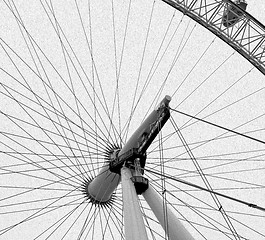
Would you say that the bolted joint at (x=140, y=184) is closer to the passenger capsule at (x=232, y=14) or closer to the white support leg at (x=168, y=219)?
the white support leg at (x=168, y=219)

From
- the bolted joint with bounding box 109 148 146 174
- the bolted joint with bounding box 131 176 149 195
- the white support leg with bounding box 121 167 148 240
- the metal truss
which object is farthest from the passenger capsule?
the white support leg with bounding box 121 167 148 240

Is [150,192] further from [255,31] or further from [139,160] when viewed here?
[255,31]

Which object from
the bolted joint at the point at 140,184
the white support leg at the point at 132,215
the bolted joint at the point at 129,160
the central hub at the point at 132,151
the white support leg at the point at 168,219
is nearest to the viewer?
the white support leg at the point at 132,215

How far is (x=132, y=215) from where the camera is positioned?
10461mm

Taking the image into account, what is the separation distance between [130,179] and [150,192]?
2.04 ft

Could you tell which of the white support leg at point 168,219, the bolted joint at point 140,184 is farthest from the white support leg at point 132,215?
the white support leg at point 168,219

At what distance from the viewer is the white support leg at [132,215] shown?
32.4 ft

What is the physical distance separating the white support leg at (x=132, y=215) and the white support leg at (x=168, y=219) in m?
0.65

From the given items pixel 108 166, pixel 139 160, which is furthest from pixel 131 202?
pixel 108 166

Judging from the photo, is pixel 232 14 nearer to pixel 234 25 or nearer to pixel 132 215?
pixel 234 25

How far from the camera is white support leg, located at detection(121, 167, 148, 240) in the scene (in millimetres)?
9867

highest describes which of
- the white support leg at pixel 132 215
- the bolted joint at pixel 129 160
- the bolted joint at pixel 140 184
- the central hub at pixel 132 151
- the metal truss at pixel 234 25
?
the metal truss at pixel 234 25

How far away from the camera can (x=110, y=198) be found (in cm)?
1577

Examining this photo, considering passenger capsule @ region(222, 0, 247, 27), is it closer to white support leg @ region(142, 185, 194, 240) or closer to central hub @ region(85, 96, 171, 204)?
central hub @ region(85, 96, 171, 204)
